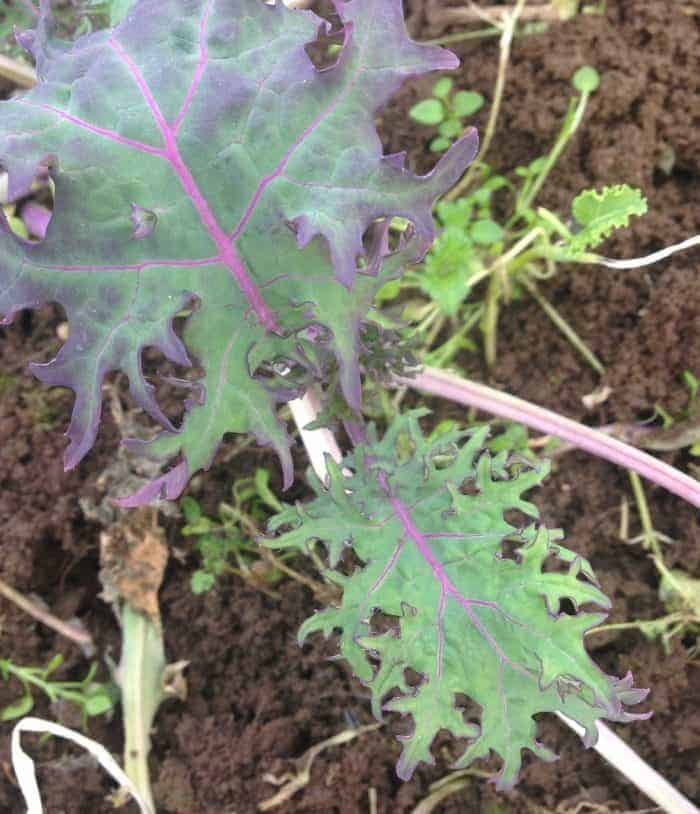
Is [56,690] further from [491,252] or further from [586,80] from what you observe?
[586,80]

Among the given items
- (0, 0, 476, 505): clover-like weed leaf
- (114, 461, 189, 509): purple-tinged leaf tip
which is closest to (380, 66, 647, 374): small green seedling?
(0, 0, 476, 505): clover-like weed leaf

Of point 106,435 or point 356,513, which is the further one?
point 106,435

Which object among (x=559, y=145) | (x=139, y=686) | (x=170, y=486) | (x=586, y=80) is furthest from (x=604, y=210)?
(x=139, y=686)

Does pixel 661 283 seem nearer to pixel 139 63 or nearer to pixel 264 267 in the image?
pixel 264 267

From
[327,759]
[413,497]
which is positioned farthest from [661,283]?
[327,759]

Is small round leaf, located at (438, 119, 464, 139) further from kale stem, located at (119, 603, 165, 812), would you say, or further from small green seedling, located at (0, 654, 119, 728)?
small green seedling, located at (0, 654, 119, 728)

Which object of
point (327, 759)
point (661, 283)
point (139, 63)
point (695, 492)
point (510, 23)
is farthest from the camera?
point (510, 23)

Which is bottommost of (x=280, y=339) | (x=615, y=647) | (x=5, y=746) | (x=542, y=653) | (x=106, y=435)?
(x=5, y=746)
